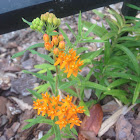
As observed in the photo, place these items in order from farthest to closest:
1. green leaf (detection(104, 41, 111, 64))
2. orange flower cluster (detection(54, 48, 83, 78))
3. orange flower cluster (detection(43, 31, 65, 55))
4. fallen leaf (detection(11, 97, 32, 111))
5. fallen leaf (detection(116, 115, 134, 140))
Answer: fallen leaf (detection(11, 97, 32, 111)) < green leaf (detection(104, 41, 111, 64)) < fallen leaf (detection(116, 115, 134, 140)) < orange flower cluster (detection(54, 48, 83, 78)) < orange flower cluster (detection(43, 31, 65, 55))

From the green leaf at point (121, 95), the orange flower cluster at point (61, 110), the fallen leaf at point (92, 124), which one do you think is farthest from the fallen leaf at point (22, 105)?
the green leaf at point (121, 95)

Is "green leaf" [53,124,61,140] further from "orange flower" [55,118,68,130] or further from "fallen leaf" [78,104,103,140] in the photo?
"fallen leaf" [78,104,103,140]

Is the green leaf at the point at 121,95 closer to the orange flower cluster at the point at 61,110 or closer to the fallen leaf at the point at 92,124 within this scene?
the fallen leaf at the point at 92,124

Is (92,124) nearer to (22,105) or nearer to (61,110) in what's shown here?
(61,110)

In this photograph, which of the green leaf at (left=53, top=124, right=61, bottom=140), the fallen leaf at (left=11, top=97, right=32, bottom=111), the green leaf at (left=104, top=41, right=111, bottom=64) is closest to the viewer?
the green leaf at (left=53, top=124, right=61, bottom=140)

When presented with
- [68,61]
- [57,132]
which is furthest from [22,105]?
[68,61]

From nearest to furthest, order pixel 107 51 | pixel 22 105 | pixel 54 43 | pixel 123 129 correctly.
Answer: pixel 54 43 → pixel 123 129 → pixel 107 51 → pixel 22 105

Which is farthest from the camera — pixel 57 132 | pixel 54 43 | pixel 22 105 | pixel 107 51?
pixel 22 105

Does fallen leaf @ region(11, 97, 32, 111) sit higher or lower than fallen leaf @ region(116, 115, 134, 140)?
higher

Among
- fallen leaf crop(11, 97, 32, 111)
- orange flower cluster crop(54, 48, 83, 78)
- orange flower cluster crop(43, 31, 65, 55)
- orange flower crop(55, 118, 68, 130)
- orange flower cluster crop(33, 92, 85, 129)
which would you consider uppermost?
orange flower cluster crop(43, 31, 65, 55)

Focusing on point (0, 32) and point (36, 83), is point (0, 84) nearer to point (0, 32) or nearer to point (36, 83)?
point (36, 83)

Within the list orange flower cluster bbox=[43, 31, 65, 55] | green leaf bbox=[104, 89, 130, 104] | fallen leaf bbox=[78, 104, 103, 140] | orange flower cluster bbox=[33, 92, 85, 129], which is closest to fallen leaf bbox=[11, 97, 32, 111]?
fallen leaf bbox=[78, 104, 103, 140]

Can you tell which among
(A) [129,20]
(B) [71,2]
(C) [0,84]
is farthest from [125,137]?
(C) [0,84]
